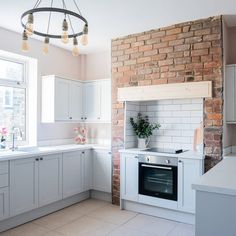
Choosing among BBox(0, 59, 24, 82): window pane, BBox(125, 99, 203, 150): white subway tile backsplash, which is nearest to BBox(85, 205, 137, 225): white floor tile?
BBox(125, 99, 203, 150): white subway tile backsplash

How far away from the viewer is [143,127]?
4.16 m

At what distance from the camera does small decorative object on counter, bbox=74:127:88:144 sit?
484 centimetres

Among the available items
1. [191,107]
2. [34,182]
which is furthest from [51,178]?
[191,107]

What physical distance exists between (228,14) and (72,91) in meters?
2.78

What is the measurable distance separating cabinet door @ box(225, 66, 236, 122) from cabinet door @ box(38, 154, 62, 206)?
256 centimetres

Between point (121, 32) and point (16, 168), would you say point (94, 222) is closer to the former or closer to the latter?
point (16, 168)

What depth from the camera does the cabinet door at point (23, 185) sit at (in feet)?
10.4

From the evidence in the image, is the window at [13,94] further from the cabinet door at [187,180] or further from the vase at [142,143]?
the cabinet door at [187,180]

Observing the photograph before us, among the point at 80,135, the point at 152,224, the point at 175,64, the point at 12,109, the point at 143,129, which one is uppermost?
the point at 175,64

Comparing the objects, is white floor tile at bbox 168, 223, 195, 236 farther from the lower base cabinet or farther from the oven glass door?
the lower base cabinet

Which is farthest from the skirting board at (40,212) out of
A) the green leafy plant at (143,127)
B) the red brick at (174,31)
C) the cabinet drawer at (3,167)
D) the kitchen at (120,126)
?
the red brick at (174,31)

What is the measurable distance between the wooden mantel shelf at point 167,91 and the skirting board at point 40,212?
1844mm

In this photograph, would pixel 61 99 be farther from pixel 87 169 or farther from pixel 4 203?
pixel 4 203

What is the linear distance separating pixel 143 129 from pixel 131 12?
1.83 meters
